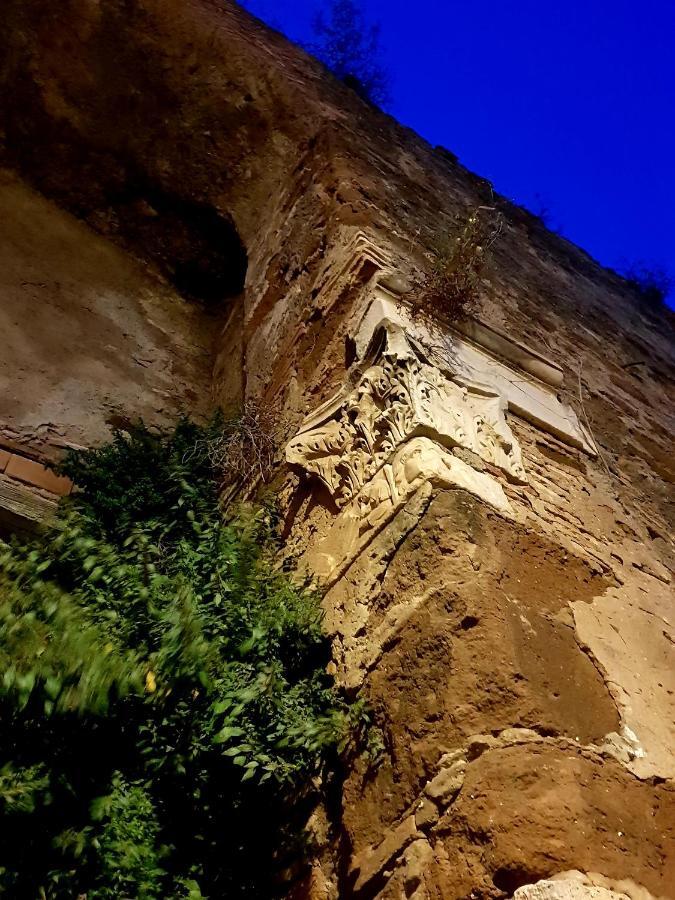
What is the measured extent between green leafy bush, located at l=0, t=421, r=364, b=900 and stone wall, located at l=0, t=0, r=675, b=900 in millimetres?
168

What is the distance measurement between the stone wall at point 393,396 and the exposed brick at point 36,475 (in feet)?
0.43

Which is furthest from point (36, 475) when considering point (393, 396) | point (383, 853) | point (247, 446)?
point (383, 853)

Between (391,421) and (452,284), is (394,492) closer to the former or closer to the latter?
(391,421)

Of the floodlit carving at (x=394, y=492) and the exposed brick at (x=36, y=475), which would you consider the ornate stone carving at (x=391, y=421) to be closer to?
the floodlit carving at (x=394, y=492)

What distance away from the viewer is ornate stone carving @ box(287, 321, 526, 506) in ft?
7.73

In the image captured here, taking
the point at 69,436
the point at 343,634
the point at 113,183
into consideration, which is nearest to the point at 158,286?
the point at 113,183

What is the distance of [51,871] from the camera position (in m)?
1.41

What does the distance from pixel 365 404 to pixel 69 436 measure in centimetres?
198

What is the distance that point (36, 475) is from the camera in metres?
3.42

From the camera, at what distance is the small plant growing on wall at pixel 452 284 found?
10.5ft

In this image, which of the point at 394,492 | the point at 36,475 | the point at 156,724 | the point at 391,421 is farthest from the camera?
the point at 36,475

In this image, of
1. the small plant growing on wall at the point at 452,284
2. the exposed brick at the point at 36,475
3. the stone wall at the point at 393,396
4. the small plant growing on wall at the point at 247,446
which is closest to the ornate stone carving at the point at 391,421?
the stone wall at the point at 393,396

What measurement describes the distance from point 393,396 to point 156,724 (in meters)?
1.35

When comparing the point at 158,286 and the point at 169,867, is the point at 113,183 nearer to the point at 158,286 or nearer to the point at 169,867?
the point at 158,286
